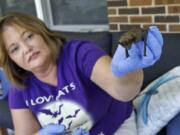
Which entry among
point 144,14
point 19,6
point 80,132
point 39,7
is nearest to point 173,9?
point 144,14

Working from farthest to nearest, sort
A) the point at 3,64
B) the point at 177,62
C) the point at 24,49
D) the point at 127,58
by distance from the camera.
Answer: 1. the point at 177,62
2. the point at 3,64
3. the point at 24,49
4. the point at 127,58

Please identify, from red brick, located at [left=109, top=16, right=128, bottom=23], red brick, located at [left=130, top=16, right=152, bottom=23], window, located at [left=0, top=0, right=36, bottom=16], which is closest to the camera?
red brick, located at [left=130, top=16, right=152, bottom=23]

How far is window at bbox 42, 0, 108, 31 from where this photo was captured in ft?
9.21

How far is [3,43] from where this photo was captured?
140 cm

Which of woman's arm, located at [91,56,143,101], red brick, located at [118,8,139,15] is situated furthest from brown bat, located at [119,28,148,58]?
red brick, located at [118,8,139,15]

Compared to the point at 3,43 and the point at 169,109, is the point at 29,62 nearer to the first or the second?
the point at 3,43

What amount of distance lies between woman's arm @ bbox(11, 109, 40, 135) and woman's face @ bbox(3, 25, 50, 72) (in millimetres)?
268

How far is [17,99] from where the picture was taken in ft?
5.03

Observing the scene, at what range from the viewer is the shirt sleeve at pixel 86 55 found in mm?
1260

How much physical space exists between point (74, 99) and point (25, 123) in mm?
324

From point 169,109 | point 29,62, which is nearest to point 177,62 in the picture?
point 169,109

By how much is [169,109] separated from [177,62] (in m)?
0.45

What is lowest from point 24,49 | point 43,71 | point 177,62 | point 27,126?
point 27,126

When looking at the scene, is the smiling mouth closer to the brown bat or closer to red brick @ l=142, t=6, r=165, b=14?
the brown bat
